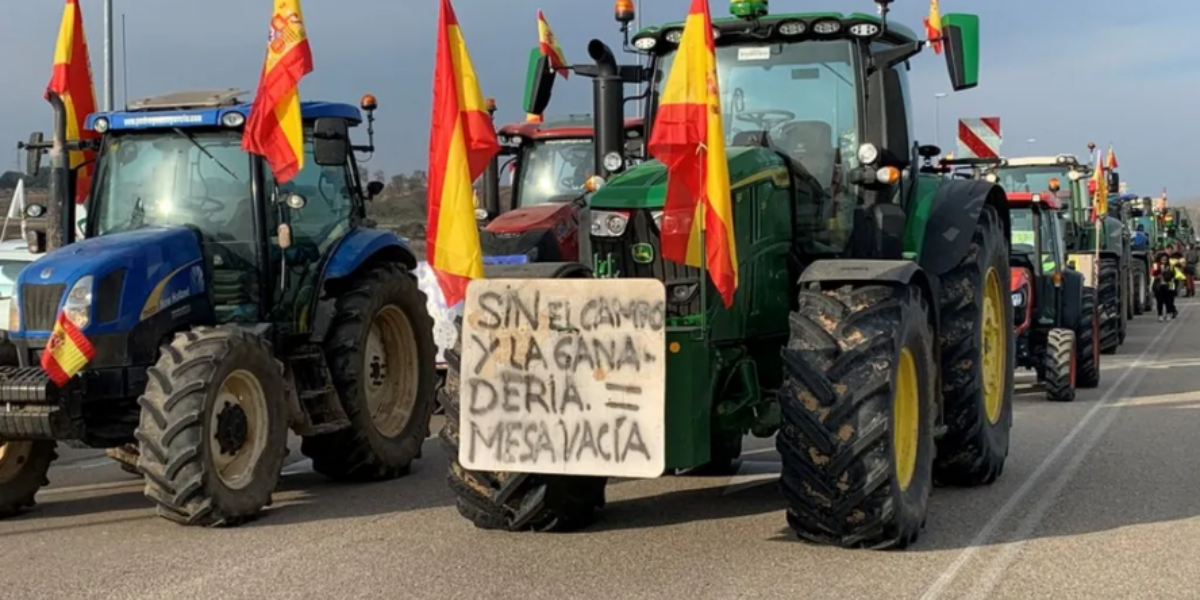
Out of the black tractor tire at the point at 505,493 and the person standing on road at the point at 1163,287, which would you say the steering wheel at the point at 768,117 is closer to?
the black tractor tire at the point at 505,493

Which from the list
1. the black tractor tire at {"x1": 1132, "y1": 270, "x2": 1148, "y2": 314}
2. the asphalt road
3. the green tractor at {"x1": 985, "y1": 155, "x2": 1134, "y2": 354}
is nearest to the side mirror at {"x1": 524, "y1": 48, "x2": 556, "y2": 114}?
the asphalt road

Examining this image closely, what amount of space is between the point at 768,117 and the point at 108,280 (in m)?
3.78

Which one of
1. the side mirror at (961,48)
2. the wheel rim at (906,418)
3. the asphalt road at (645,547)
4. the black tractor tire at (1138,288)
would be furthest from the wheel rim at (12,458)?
the black tractor tire at (1138,288)

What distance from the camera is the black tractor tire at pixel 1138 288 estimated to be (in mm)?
32191

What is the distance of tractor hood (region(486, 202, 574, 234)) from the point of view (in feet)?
41.5

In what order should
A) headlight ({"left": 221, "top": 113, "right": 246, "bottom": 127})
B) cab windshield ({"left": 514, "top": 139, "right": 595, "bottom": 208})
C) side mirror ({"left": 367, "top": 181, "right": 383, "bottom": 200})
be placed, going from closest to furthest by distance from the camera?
headlight ({"left": 221, "top": 113, "right": 246, "bottom": 127}) → side mirror ({"left": 367, "top": 181, "right": 383, "bottom": 200}) → cab windshield ({"left": 514, "top": 139, "right": 595, "bottom": 208})

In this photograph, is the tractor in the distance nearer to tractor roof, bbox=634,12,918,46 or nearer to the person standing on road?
tractor roof, bbox=634,12,918,46

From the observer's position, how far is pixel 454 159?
22.8 feet

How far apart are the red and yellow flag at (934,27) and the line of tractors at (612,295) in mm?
128

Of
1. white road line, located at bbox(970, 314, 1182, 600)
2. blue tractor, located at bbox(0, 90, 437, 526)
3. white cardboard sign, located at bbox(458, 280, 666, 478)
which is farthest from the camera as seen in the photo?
blue tractor, located at bbox(0, 90, 437, 526)

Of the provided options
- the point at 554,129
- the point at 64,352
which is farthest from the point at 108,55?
the point at 64,352

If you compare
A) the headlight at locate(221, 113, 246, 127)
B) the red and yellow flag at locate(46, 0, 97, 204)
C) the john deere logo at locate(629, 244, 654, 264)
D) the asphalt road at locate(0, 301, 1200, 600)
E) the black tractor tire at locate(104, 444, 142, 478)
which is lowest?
the asphalt road at locate(0, 301, 1200, 600)

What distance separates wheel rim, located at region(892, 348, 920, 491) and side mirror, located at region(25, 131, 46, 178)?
18.8 feet

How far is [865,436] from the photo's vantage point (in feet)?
20.9
